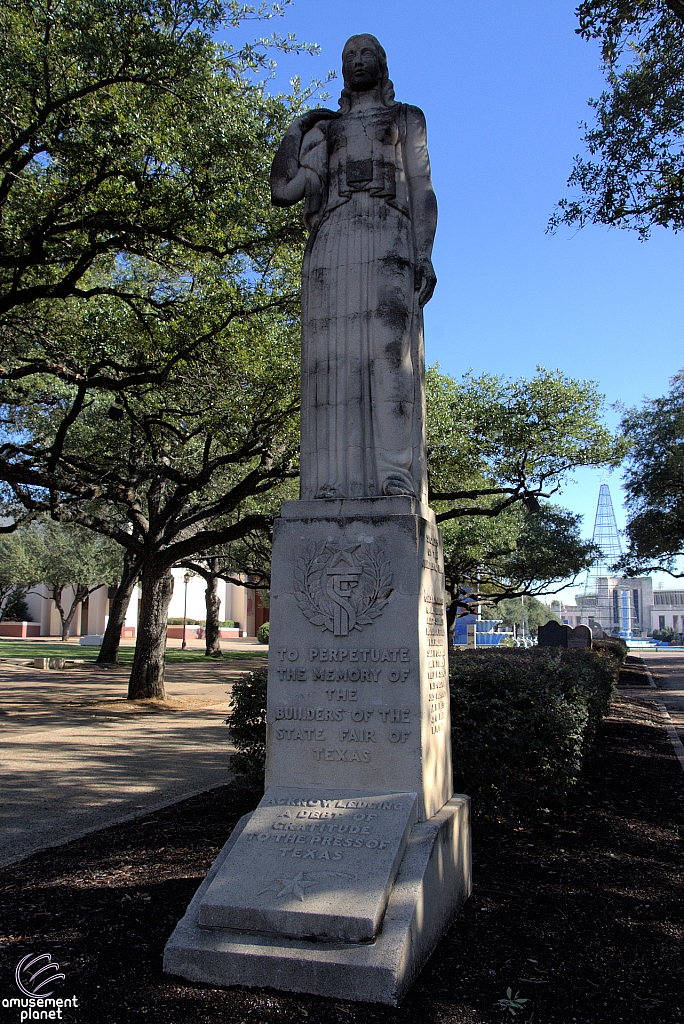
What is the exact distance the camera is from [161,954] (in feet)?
12.2

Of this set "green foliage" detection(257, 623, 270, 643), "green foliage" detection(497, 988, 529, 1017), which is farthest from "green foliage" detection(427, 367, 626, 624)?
"green foliage" detection(257, 623, 270, 643)

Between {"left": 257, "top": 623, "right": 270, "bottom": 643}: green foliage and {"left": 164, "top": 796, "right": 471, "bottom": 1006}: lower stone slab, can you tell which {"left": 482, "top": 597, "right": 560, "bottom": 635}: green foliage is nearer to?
{"left": 257, "top": 623, "right": 270, "bottom": 643}: green foliage

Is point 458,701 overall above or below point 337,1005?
above

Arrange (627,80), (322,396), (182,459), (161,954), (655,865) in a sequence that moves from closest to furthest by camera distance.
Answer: (161,954), (322,396), (655,865), (627,80), (182,459)

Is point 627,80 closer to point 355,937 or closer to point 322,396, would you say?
point 322,396

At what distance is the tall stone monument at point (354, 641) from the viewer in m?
3.49

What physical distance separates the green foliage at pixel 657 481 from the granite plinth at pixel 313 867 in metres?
17.5

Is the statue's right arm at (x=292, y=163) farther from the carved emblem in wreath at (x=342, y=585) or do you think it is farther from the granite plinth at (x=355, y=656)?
the carved emblem in wreath at (x=342, y=585)

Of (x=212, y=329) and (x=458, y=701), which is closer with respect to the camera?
(x=458, y=701)

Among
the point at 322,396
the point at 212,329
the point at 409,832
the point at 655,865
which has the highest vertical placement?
the point at 212,329

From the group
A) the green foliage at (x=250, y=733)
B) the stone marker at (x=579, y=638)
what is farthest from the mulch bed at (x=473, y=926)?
the stone marker at (x=579, y=638)

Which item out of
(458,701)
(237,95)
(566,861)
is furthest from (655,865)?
(237,95)

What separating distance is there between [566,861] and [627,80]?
1047cm

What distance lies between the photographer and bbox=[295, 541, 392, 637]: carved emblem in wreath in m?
4.39
